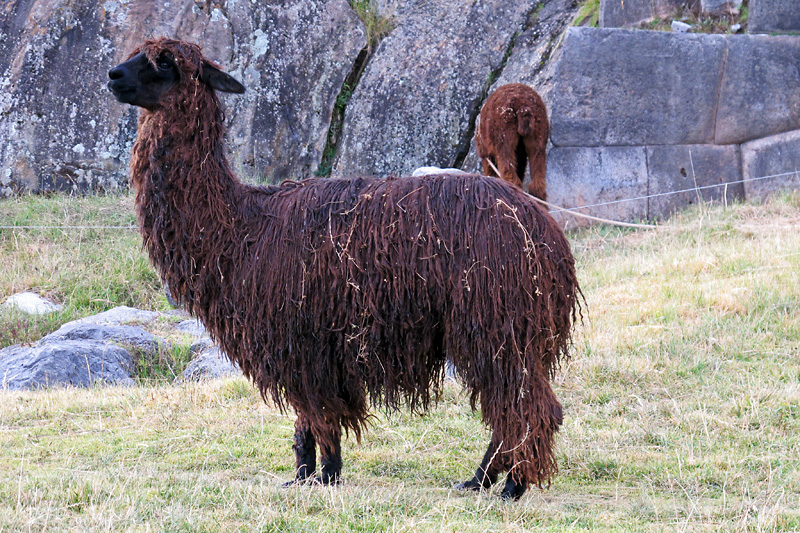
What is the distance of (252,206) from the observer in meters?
4.25

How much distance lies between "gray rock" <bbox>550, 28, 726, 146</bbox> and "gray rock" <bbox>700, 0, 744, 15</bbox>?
1.05 meters

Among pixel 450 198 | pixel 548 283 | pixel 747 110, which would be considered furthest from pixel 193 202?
pixel 747 110

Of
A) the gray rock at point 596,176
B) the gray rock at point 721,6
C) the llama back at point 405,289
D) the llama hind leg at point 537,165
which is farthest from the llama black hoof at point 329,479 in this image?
the gray rock at point 721,6

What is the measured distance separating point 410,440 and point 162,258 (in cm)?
188

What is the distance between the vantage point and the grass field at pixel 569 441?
11.6 ft

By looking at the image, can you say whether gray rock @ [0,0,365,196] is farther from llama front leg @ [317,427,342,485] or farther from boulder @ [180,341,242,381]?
llama front leg @ [317,427,342,485]

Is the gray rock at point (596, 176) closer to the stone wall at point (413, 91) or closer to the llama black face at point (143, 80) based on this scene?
the stone wall at point (413, 91)

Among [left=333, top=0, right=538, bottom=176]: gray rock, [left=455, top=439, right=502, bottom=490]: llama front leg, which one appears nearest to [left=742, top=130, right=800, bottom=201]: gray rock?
[left=333, top=0, right=538, bottom=176]: gray rock

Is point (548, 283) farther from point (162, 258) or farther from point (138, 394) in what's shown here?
point (138, 394)

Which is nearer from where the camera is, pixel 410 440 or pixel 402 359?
pixel 402 359

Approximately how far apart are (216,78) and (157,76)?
0.94 ft

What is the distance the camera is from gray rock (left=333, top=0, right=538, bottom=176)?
42.0ft

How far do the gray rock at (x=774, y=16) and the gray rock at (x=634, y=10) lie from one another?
1.27m

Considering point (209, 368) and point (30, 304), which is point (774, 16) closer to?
point (209, 368)
